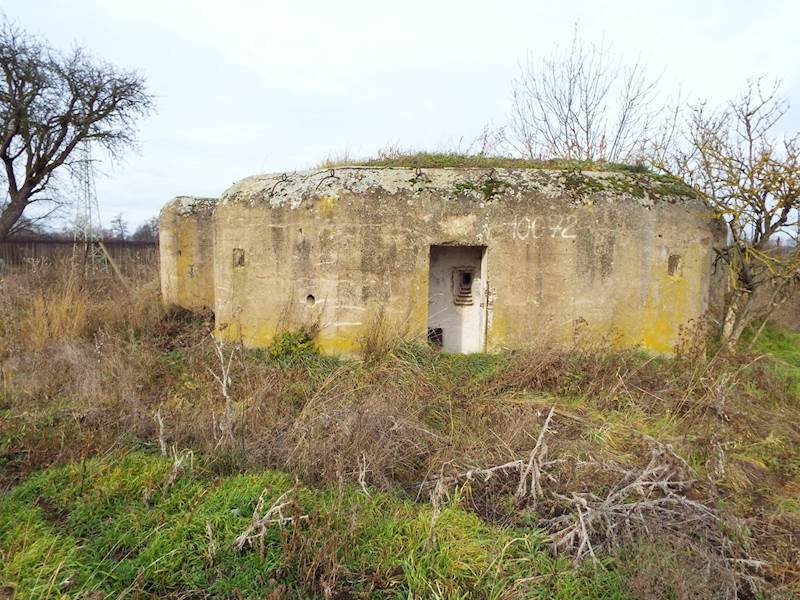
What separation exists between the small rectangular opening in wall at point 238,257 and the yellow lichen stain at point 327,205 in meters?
1.24

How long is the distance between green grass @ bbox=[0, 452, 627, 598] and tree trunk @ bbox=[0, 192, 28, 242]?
1508 cm

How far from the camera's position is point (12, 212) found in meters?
14.2

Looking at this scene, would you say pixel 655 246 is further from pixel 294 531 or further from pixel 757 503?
pixel 294 531

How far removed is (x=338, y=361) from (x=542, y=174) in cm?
314

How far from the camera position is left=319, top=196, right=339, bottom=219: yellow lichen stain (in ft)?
17.1

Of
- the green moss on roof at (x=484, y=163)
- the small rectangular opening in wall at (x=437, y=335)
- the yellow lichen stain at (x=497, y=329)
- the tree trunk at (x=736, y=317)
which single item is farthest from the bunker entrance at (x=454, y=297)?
the tree trunk at (x=736, y=317)

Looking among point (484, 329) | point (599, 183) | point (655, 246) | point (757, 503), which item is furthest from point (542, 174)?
point (757, 503)

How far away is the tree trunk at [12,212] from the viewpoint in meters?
14.0

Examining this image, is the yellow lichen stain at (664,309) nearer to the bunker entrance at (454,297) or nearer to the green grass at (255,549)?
the bunker entrance at (454,297)

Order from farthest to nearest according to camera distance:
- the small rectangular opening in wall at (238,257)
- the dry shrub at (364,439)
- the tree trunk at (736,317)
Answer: the tree trunk at (736,317) → the small rectangular opening in wall at (238,257) → the dry shrub at (364,439)

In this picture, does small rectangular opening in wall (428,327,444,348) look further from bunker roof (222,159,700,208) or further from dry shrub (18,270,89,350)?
dry shrub (18,270,89,350)

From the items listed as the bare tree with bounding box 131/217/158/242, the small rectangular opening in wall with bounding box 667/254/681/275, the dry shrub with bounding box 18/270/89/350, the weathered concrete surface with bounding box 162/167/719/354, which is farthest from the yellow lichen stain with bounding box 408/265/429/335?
the bare tree with bounding box 131/217/158/242

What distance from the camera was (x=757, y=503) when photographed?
3.05m

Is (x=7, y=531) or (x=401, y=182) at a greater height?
(x=401, y=182)
